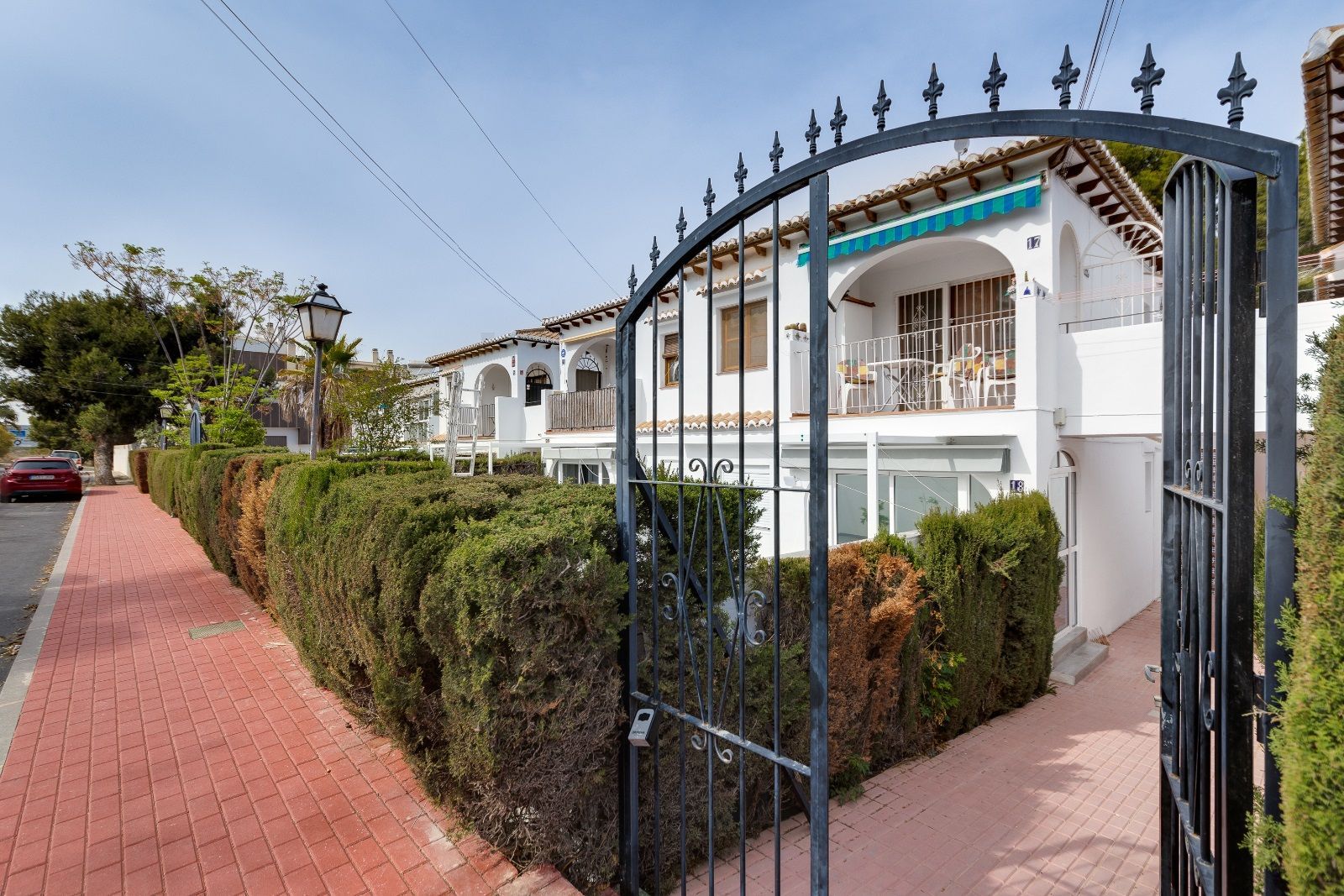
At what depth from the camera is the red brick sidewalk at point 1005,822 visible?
3.51 m

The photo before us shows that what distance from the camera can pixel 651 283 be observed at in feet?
8.93

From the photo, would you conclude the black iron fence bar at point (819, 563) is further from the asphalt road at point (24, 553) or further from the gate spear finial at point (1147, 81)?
the asphalt road at point (24, 553)

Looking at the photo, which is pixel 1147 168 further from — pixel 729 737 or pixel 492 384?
pixel 729 737

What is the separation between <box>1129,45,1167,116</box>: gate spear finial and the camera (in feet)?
5.55

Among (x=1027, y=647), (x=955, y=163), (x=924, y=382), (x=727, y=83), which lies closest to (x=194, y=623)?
(x=727, y=83)

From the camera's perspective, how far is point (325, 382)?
829 inches

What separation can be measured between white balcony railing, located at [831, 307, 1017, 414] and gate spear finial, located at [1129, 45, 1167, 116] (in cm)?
616

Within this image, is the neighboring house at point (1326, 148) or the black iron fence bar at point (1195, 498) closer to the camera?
the black iron fence bar at point (1195, 498)

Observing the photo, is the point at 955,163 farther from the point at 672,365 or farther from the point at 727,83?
the point at 672,365

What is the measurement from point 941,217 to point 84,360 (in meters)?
36.7

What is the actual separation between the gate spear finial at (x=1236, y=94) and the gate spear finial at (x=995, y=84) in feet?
1.77

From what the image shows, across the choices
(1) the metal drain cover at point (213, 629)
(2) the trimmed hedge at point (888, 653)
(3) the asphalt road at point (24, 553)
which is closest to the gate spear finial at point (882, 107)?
(2) the trimmed hedge at point (888, 653)

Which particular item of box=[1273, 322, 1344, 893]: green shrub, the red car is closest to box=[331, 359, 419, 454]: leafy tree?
box=[1273, 322, 1344, 893]: green shrub

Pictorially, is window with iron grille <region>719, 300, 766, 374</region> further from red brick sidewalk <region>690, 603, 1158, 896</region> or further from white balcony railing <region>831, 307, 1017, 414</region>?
red brick sidewalk <region>690, 603, 1158, 896</region>
